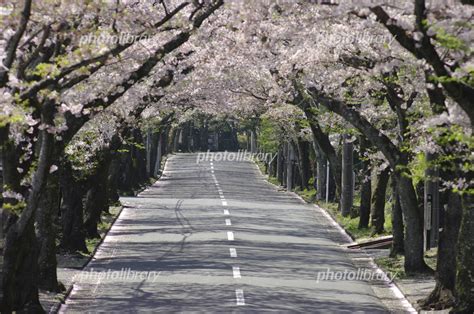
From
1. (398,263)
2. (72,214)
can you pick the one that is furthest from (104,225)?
(398,263)

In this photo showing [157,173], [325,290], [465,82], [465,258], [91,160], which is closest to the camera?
[465,82]

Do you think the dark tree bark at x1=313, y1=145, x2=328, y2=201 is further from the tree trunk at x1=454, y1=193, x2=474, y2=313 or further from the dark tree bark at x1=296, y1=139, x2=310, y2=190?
the tree trunk at x1=454, y1=193, x2=474, y2=313

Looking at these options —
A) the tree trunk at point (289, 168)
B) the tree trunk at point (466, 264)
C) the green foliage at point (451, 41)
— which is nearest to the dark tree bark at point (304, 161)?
the tree trunk at point (289, 168)

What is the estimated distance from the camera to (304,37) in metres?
21.2

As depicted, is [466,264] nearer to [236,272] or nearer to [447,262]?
[447,262]

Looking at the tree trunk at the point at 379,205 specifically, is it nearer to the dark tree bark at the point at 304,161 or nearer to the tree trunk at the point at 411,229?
the tree trunk at the point at 411,229

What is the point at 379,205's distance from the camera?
3194 cm

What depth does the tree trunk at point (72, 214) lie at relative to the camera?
1050 inches

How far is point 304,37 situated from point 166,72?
5.71 m

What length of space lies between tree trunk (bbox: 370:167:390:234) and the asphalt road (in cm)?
152

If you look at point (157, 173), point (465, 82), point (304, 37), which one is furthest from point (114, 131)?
point (157, 173)

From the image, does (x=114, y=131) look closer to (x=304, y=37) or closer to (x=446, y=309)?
(x=304, y=37)

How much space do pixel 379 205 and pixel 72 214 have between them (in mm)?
10239

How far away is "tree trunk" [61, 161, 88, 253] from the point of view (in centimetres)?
2667
